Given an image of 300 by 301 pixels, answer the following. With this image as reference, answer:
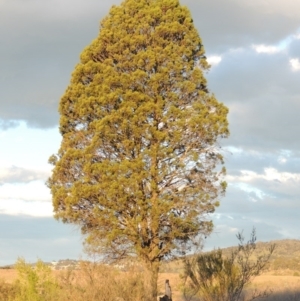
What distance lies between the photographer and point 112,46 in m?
25.3

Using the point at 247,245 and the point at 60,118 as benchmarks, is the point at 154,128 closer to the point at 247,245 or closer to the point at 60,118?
the point at 60,118

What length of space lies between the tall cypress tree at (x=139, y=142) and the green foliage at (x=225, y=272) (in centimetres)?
317

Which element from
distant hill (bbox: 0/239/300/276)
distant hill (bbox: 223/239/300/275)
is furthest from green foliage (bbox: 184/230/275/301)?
distant hill (bbox: 223/239/300/275)

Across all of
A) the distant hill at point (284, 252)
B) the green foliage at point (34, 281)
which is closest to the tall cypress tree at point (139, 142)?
the green foliage at point (34, 281)

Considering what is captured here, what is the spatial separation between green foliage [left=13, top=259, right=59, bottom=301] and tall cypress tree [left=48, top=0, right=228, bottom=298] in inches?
237

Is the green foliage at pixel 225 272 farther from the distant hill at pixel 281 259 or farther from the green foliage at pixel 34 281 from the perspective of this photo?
the green foliage at pixel 34 281

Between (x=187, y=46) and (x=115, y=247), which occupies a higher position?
(x=187, y=46)

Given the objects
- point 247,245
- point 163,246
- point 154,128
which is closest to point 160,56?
point 154,128

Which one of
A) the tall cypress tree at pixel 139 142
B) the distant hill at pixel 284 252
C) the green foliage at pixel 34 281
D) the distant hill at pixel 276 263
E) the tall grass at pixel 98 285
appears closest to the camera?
the tall grass at pixel 98 285

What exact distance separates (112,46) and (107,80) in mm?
1902

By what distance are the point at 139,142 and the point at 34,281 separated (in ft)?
27.9

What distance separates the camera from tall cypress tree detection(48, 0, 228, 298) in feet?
76.0

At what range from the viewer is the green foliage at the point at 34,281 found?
54.6 ft

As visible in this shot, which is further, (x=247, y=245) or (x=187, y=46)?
(x=187, y=46)
